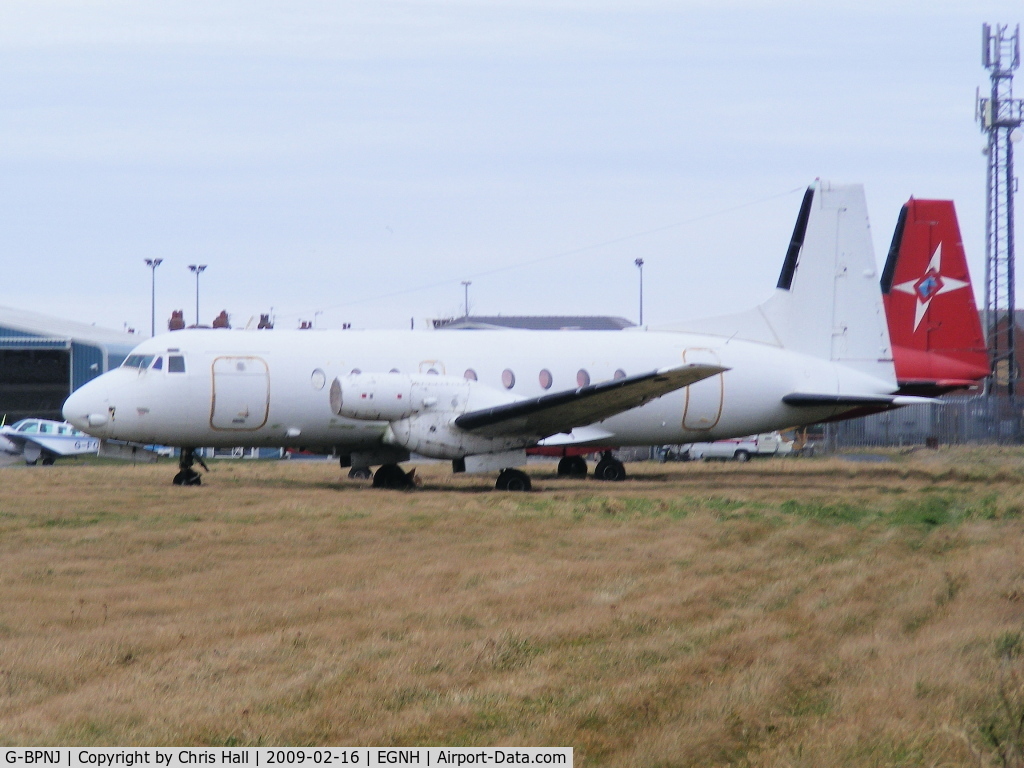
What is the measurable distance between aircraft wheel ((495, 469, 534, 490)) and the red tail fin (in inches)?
380

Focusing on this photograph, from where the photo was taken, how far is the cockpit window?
21.5m

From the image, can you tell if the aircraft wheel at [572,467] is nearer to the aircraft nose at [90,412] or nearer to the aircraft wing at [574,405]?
the aircraft wing at [574,405]

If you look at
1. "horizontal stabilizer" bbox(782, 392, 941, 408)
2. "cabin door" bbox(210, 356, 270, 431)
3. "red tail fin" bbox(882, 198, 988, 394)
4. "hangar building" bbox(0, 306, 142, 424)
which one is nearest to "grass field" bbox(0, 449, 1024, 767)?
"cabin door" bbox(210, 356, 270, 431)

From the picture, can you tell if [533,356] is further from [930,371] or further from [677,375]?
[930,371]

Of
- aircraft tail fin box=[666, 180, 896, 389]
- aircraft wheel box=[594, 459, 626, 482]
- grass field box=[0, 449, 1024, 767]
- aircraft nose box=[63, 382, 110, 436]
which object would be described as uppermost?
aircraft tail fin box=[666, 180, 896, 389]

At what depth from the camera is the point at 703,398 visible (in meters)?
25.0

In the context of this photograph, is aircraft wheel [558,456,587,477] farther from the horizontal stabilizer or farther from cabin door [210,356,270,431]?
cabin door [210,356,270,431]

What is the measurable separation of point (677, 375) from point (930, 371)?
868cm

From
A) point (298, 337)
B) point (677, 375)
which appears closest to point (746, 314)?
point (677, 375)

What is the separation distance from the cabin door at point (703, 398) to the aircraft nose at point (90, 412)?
1164 centimetres

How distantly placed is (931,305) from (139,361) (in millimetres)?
17518

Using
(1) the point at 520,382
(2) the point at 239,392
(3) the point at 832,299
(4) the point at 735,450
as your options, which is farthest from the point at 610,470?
(4) the point at 735,450

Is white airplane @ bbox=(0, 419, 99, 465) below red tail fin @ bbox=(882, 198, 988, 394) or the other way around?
below

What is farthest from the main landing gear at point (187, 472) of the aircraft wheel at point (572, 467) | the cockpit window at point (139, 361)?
the aircraft wheel at point (572, 467)
